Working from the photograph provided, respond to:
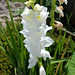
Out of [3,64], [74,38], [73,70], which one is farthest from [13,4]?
[73,70]

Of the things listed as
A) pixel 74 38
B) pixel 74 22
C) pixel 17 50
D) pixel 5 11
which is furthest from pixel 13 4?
pixel 17 50

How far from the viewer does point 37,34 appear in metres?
0.52

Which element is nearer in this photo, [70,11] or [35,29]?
[35,29]

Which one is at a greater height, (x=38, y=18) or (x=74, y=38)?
(x=38, y=18)

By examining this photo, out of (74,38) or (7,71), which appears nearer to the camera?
(7,71)

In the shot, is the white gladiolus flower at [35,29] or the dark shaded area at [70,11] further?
the dark shaded area at [70,11]

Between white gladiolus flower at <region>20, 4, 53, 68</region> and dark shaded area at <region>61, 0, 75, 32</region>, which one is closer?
white gladiolus flower at <region>20, 4, 53, 68</region>

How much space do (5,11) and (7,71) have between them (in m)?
2.32

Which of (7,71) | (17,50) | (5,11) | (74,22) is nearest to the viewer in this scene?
(17,50)

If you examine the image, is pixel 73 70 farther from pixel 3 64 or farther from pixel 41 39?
pixel 3 64

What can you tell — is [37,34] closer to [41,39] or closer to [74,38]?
[41,39]

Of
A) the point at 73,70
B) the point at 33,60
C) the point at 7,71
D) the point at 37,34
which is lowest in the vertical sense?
the point at 7,71

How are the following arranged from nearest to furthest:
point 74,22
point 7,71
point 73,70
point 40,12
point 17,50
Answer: point 40,12 < point 73,70 < point 17,50 < point 7,71 < point 74,22

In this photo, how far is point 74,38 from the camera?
2.02m
